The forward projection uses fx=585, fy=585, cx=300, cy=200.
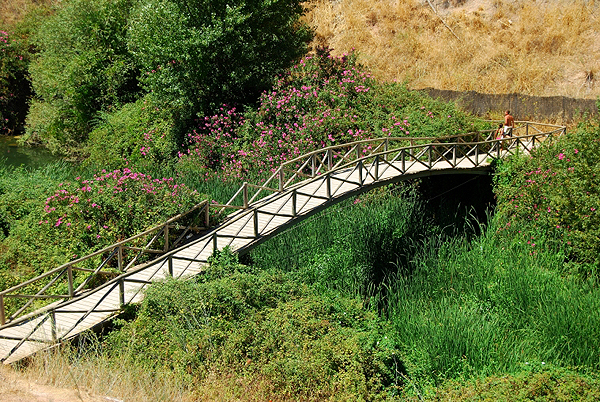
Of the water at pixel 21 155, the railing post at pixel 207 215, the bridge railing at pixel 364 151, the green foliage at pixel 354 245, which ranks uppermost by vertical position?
the water at pixel 21 155

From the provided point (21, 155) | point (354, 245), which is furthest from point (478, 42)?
point (21, 155)

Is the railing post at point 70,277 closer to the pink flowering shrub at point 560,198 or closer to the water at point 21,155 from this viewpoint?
the pink flowering shrub at point 560,198

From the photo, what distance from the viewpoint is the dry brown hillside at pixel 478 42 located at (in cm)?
2547

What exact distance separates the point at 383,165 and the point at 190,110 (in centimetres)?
929

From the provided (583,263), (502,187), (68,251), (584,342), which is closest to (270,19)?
(502,187)

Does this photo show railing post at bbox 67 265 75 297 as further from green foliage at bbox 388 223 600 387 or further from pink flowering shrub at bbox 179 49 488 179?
pink flowering shrub at bbox 179 49 488 179

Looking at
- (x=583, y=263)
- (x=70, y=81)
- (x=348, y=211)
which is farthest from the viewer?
(x=70, y=81)

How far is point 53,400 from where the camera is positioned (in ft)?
21.5

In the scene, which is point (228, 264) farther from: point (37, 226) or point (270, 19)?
point (270, 19)

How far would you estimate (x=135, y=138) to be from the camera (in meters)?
23.8

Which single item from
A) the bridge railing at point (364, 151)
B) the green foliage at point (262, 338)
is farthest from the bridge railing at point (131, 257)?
the bridge railing at point (364, 151)

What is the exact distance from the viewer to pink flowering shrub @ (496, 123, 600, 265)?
43.6 ft

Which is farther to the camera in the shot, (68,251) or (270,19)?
(270,19)

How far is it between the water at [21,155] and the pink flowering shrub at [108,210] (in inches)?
523
